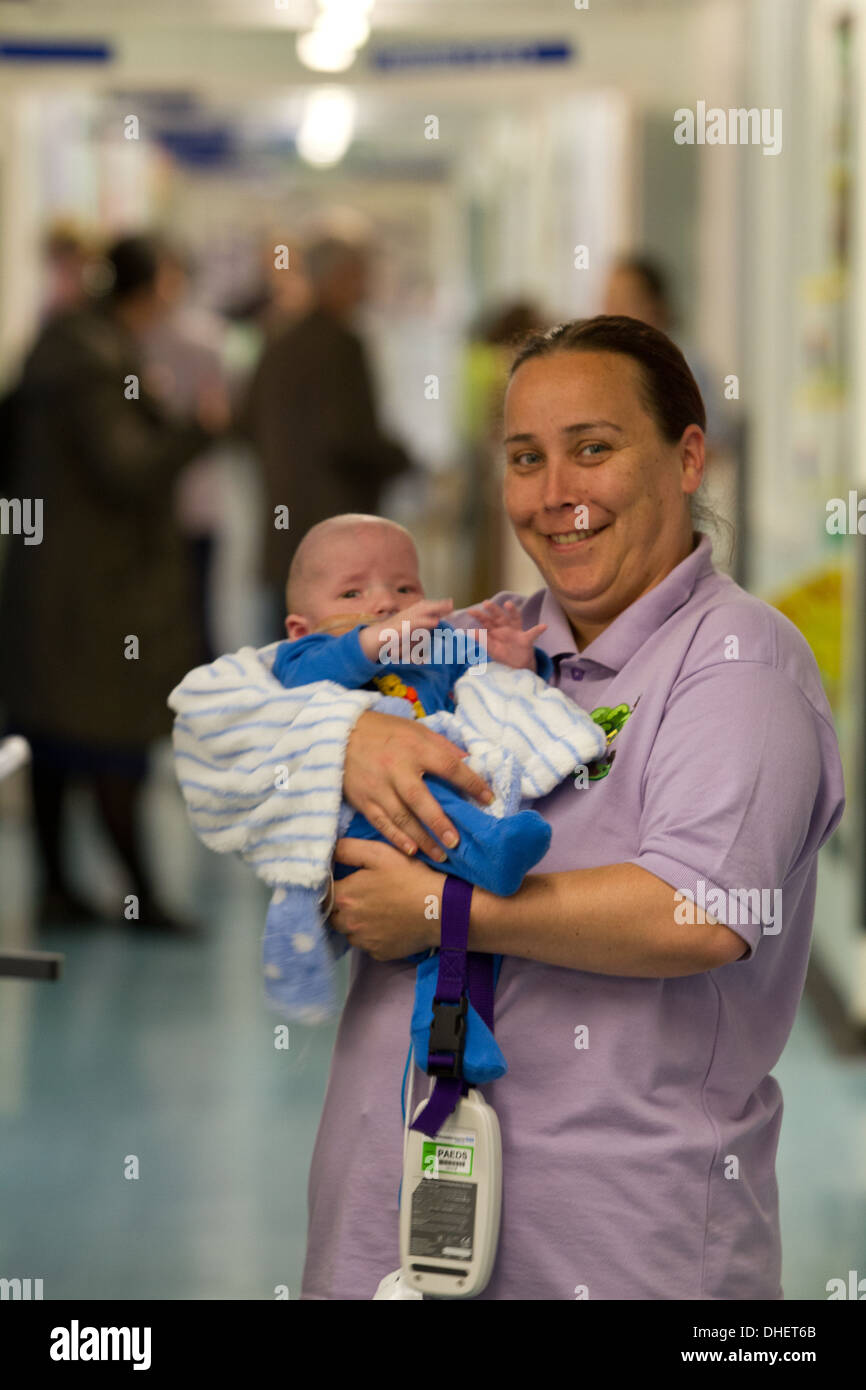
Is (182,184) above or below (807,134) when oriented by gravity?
above

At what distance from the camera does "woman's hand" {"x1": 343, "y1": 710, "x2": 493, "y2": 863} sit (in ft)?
4.82

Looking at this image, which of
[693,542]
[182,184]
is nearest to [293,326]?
[693,542]

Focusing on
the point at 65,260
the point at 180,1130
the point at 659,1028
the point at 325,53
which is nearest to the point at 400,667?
the point at 659,1028

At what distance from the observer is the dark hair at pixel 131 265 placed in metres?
4.84

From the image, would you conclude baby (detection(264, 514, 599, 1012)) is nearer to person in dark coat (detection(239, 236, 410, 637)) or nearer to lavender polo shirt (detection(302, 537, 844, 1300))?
lavender polo shirt (detection(302, 537, 844, 1300))

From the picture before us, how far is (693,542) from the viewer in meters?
1.66

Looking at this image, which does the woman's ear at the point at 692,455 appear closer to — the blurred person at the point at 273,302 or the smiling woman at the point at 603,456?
the smiling woman at the point at 603,456

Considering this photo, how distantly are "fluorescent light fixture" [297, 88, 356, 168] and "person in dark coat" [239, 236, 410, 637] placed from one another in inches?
191

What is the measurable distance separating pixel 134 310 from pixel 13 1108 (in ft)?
7.69

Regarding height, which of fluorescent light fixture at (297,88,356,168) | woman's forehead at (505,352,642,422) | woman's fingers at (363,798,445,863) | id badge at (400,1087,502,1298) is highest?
fluorescent light fixture at (297,88,356,168)

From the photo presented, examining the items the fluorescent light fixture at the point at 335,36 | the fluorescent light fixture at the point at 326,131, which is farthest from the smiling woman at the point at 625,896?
the fluorescent light fixture at the point at 326,131

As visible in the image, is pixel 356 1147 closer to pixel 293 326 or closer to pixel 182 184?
pixel 293 326

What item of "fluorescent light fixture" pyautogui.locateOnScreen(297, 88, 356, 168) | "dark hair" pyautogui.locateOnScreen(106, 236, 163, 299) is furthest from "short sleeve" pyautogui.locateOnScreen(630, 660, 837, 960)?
"fluorescent light fixture" pyautogui.locateOnScreen(297, 88, 356, 168)

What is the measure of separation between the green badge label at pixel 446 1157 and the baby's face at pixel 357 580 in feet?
1.62
